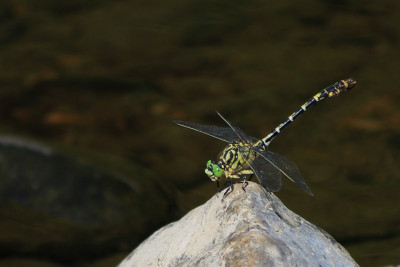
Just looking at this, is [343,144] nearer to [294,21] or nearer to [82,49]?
[294,21]

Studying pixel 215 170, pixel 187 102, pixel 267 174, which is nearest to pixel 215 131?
pixel 215 170

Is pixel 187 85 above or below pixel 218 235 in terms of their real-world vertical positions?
below

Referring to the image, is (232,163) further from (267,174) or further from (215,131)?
(215,131)

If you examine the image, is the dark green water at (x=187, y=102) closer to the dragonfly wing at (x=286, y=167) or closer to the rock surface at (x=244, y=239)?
the dragonfly wing at (x=286, y=167)

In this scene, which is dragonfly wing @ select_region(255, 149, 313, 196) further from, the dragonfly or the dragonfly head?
the dragonfly head

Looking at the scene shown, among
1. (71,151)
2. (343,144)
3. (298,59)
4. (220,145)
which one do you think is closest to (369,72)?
(298,59)

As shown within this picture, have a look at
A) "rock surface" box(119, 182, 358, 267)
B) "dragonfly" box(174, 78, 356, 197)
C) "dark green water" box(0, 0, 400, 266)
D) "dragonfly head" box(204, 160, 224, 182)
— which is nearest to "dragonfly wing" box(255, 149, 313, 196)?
"dragonfly" box(174, 78, 356, 197)

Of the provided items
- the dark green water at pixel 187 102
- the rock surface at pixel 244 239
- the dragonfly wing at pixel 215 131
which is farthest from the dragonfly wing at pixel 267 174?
the dark green water at pixel 187 102
